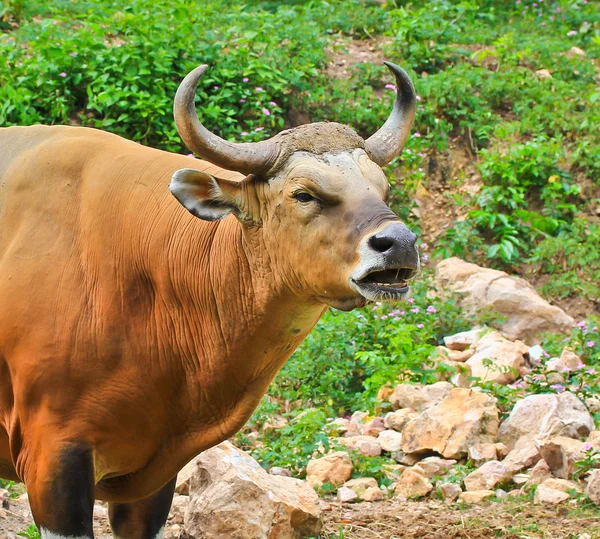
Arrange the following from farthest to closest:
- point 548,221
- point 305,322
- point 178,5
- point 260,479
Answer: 1. point 178,5
2. point 548,221
3. point 260,479
4. point 305,322

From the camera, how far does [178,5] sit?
11258mm

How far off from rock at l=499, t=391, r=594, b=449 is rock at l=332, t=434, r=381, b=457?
34.7 inches

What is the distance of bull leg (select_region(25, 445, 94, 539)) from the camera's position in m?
4.12

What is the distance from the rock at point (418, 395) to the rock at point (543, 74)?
19.2 feet

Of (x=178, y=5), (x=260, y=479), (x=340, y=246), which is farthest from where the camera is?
(x=178, y=5)

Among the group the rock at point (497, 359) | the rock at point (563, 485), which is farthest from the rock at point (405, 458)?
the rock at point (497, 359)

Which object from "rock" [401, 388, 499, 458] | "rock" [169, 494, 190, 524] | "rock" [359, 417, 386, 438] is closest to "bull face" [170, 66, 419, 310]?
"rock" [169, 494, 190, 524]

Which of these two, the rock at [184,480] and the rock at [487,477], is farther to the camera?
the rock at [487,477]

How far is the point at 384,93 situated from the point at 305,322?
7.98 m

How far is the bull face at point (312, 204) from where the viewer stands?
148 inches

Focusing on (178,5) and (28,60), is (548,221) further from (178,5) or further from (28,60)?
(28,60)

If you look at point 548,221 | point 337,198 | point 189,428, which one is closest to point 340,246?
point 337,198

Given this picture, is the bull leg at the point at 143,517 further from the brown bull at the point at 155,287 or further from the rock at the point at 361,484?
the rock at the point at 361,484

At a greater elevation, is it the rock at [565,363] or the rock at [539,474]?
the rock at [539,474]
